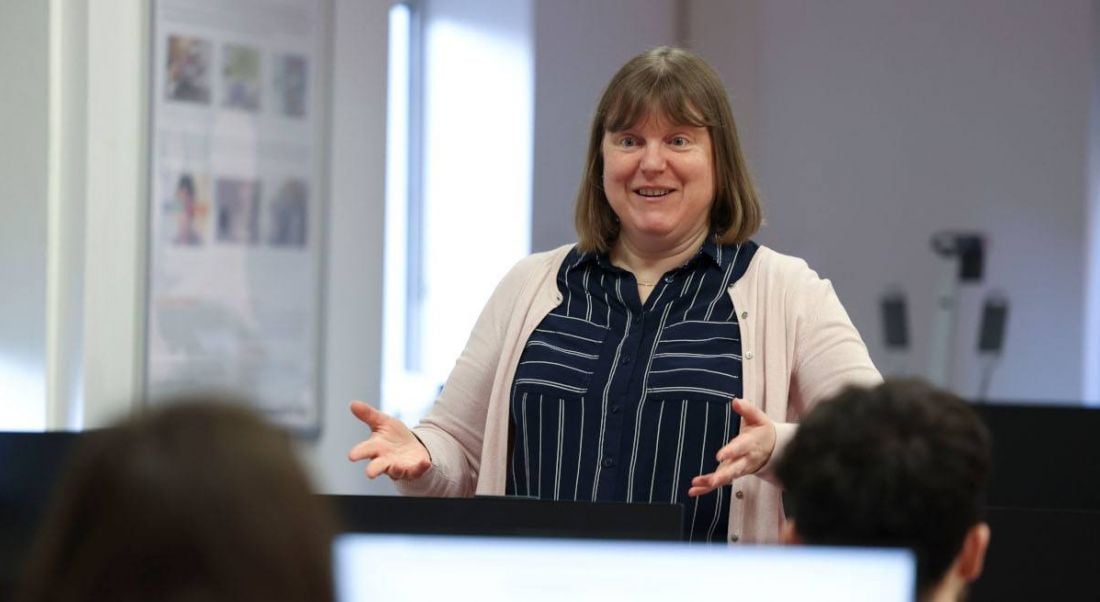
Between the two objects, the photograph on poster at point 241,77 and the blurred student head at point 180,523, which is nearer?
the blurred student head at point 180,523

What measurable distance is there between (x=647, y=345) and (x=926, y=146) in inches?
187

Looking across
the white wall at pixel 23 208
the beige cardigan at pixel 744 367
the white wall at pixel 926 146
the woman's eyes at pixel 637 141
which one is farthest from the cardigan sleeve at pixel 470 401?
the white wall at pixel 926 146

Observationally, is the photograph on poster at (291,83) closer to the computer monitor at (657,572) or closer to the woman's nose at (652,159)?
the woman's nose at (652,159)

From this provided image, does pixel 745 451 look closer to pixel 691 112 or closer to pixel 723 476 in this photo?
pixel 723 476

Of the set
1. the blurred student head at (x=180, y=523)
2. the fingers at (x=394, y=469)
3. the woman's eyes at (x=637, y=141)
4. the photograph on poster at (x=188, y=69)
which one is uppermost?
the photograph on poster at (x=188, y=69)

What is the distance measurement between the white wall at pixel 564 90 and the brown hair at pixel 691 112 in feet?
11.1

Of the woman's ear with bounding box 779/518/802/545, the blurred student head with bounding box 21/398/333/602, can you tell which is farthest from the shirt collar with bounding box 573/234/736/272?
the blurred student head with bounding box 21/398/333/602

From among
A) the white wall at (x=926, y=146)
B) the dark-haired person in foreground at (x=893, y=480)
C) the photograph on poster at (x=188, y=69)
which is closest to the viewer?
the dark-haired person in foreground at (x=893, y=480)

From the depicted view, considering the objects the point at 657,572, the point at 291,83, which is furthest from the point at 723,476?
the point at 291,83

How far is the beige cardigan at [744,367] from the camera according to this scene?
2121 mm

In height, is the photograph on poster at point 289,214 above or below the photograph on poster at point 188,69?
below

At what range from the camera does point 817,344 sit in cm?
215

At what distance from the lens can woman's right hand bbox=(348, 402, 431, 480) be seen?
2.00 meters

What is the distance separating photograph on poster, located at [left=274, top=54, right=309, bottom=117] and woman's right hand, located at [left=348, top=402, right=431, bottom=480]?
7.97 ft
